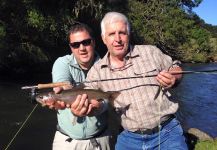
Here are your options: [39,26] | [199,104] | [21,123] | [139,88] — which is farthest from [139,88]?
[39,26]

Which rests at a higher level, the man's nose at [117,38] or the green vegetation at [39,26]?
the green vegetation at [39,26]

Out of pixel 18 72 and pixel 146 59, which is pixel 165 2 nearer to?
pixel 18 72

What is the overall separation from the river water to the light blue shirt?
277 inches

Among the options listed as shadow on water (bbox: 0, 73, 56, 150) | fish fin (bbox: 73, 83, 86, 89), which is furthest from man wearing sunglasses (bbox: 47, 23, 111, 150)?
shadow on water (bbox: 0, 73, 56, 150)

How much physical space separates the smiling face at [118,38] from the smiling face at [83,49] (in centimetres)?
56

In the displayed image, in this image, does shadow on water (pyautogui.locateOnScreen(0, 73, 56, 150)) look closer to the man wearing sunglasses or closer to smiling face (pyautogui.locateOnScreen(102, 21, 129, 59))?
the man wearing sunglasses

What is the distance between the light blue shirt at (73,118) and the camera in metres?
5.16

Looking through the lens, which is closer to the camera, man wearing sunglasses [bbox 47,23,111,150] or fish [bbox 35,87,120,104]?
fish [bbox 35,87,120,104]

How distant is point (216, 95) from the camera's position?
22.5 metres

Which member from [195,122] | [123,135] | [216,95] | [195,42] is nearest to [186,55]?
[195,42]

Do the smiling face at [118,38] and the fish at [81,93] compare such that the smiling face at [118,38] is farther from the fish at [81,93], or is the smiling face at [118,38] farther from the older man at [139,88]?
the fish at [81,93]

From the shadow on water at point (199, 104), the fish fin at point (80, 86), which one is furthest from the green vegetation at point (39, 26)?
the fish fin at point (80, 86)

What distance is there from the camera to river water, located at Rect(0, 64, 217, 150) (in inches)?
504

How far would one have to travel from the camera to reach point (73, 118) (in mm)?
5105
